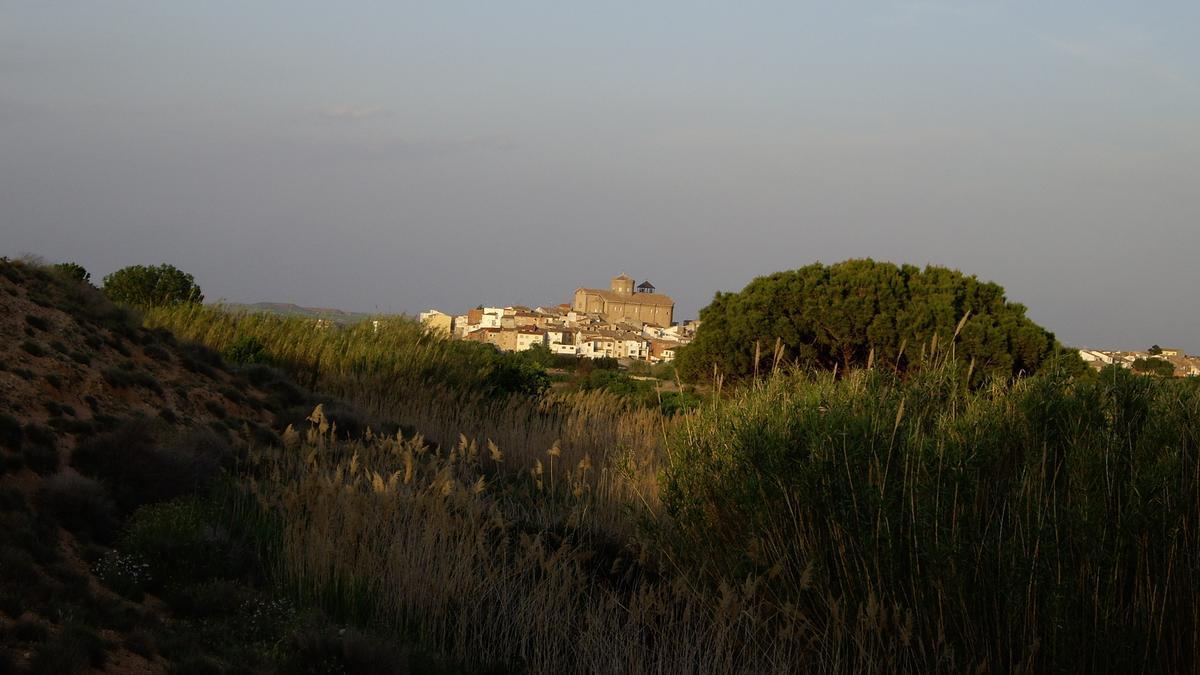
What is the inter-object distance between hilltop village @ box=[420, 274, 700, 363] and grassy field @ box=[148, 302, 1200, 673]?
38.2 ft

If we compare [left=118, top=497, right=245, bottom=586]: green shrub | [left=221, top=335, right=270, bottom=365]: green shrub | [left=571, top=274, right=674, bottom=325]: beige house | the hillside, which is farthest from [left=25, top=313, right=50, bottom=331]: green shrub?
[left=571, top=274, right=674, bottom=325]: beige house

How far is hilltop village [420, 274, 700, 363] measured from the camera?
188 ft

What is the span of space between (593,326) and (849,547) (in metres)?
74.8

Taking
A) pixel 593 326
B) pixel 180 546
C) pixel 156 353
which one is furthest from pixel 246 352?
pixel 593 326

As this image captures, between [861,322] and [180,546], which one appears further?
[861,322]

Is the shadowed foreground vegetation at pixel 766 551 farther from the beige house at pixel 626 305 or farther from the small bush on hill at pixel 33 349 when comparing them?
the beige house at pixel 626 305

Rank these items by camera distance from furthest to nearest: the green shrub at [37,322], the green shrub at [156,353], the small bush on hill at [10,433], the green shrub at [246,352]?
the green shrub at [246,352], the green shrub at [156,353], the green shrub at [37,322], the small bush on hill at [10,433]

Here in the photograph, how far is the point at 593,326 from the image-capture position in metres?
80.9

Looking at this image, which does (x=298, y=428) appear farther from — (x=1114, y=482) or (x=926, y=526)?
(x=1114, y=482)

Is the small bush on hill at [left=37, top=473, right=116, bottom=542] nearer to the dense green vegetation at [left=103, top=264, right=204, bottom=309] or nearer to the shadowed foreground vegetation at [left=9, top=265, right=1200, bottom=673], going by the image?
the shadowed foreground vegetation at [left=9, top=265, right=1200, bottom=673]

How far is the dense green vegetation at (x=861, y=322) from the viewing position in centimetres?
1689

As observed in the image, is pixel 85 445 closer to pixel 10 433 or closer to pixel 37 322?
pixel 10 433

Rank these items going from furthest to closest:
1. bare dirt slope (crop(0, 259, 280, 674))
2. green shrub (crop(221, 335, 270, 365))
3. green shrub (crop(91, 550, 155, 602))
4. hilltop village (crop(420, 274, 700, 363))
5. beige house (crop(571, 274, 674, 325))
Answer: beige house (crop(571, 274, 674, 325)), hilltop village (crop(420, 274, 700, 363)), green shrub (crop(221, 335, 270, 365)), green shrub (crop(91, 550, 155, 602)), bare dirt slope (crop(0, 259, 280, 674))

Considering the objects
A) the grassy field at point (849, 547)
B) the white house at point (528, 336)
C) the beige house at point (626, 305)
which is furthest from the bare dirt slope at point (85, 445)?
the beige house at point (626, 305)
